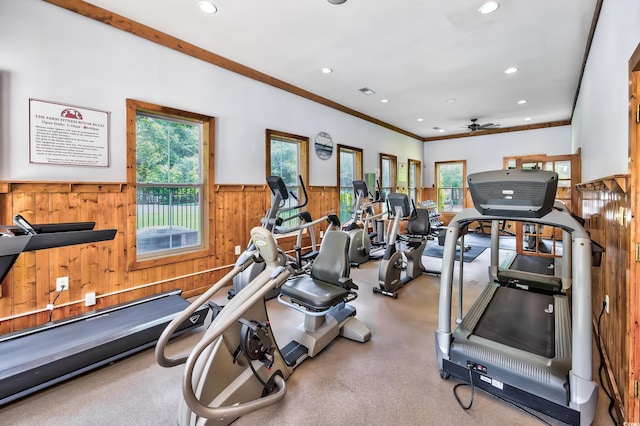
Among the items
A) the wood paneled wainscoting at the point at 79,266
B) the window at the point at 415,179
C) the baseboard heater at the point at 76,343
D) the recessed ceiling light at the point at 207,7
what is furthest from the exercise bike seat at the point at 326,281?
the window at the point at 415,179

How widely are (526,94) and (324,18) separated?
15.5 feet

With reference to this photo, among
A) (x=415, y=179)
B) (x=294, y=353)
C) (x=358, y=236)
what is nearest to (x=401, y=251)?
(x=358, y=236)

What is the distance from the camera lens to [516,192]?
1.93 metres

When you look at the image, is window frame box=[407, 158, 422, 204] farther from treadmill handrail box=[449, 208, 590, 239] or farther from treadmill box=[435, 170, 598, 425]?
treadmill handrail box=[449, 208, 590, 239]

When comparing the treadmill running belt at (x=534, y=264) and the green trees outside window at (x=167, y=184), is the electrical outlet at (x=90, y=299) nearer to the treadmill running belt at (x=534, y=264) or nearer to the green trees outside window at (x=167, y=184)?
the green trees outside window at (x=167, y=184)

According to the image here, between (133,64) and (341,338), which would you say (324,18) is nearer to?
(133,64)

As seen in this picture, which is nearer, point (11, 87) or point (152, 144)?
point (11, 87)

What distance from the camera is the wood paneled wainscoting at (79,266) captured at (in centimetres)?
274

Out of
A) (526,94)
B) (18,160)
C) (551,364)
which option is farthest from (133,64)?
(526,94)

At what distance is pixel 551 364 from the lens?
76.0 inches

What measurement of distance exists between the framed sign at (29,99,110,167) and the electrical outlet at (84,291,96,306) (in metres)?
1.33

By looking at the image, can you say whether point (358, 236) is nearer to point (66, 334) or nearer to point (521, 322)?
point (521, 322)

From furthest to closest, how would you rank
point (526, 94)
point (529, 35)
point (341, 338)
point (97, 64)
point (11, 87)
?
point (526, 94) < point (529, 35) < point (97, 64) < point (341, 338) < point (11, 87)

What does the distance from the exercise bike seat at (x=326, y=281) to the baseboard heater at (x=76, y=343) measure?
3.49 feet
